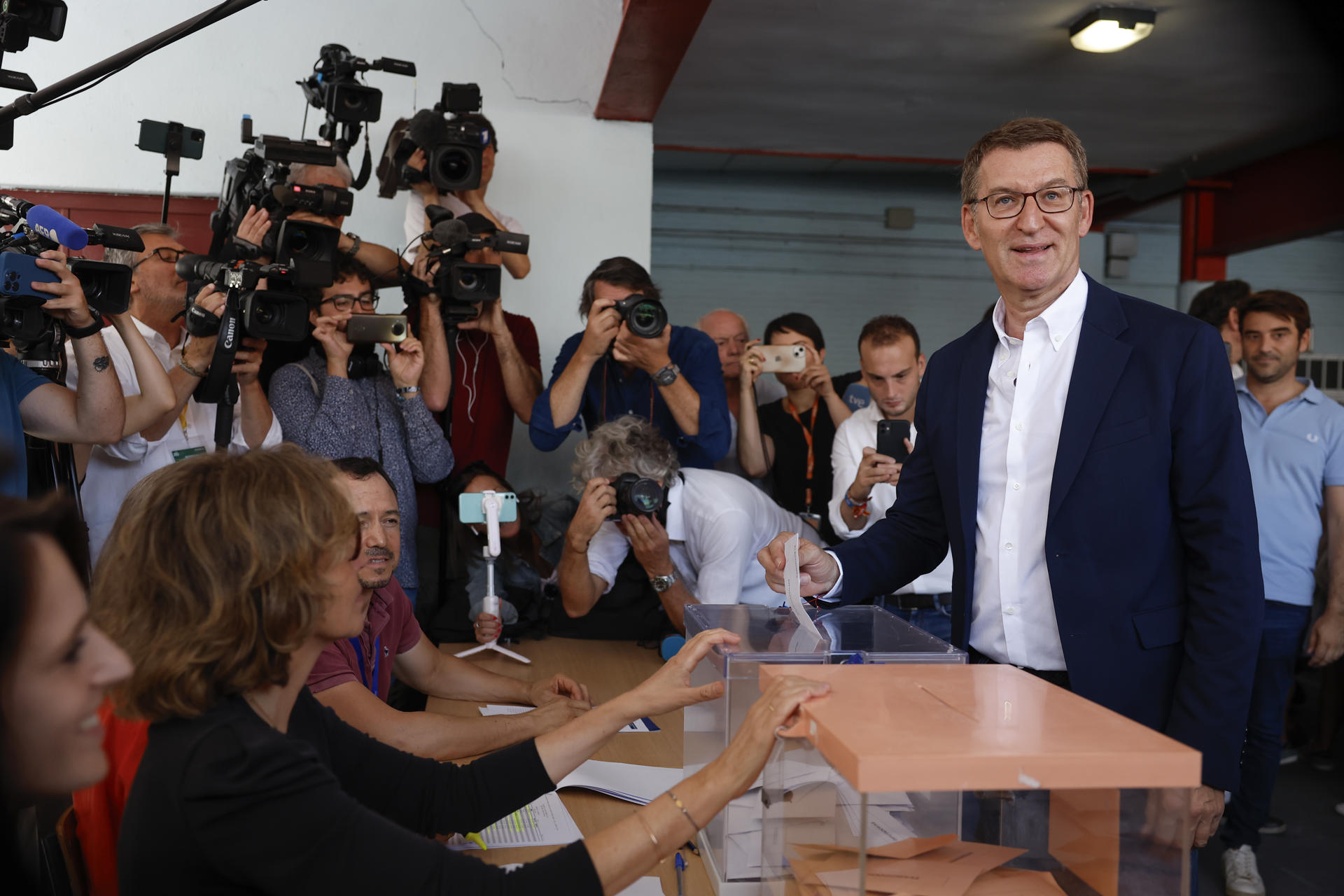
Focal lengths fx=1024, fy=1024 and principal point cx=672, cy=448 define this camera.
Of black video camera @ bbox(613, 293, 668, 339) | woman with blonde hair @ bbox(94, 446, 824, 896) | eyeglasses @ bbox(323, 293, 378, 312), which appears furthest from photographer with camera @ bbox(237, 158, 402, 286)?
woman with blonde hair @ bbox(94, 446, 824, 896)

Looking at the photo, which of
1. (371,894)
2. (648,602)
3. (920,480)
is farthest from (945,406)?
(648,602)

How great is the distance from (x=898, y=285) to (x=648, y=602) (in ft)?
20.0

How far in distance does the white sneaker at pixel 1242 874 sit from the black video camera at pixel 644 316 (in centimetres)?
207

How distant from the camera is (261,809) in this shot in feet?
3.14

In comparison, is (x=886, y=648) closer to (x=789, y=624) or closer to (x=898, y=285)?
(x=789, y=624)

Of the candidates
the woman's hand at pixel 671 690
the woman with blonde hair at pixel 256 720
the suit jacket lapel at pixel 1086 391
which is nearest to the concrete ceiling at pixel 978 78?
the suit jacket lapel at pixel 1086 391

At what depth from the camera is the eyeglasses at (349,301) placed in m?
2.91

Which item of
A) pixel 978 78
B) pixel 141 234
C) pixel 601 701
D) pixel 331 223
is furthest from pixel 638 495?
pixel 978 78

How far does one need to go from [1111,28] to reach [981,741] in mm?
4071

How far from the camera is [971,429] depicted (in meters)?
1.51

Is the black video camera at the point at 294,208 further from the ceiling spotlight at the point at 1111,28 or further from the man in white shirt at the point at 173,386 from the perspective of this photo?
the ceiling spotlight at the point at 1111,28

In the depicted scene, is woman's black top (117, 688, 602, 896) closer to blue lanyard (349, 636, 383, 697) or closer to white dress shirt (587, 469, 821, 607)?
blue lanyard (349, 636, 383, 697)

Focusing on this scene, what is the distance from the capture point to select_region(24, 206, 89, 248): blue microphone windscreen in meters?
2.01

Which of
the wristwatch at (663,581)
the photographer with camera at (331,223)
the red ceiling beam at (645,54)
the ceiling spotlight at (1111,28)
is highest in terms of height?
the ceiling spotlight at (1111,28)
